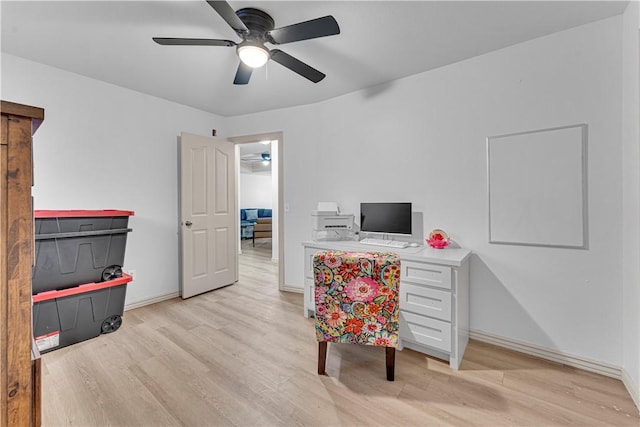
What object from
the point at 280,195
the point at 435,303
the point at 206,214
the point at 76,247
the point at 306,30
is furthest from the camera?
the point at 280,195

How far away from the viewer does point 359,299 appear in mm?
1817

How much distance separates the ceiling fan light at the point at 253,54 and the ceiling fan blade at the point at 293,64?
0.07 meters

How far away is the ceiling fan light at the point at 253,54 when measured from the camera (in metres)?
1.89

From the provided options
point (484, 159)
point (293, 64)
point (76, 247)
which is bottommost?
point (76, 247)

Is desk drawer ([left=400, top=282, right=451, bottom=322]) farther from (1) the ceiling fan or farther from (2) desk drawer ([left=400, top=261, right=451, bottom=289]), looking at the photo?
(1) the ceiling fan

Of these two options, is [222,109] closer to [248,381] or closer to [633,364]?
[248,381]

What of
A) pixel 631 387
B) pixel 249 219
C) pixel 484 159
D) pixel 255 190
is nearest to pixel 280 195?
pixel 484 159

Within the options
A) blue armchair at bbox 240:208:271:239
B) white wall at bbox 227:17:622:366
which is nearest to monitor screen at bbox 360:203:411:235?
white wall at bbox 227:17:622:366

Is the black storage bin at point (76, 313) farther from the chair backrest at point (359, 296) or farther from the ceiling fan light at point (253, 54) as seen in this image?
the ceiling fan light at point (253, 54)

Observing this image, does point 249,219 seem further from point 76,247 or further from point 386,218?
point 386,218

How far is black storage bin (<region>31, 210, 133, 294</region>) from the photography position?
2.16m

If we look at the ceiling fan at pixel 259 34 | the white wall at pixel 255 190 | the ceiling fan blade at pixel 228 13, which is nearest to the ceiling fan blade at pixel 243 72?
the ceiling fan at pixel 259 34

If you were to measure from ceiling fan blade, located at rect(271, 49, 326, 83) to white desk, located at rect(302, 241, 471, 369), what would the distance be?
5.08 feet

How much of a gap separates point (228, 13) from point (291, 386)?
224 cm
